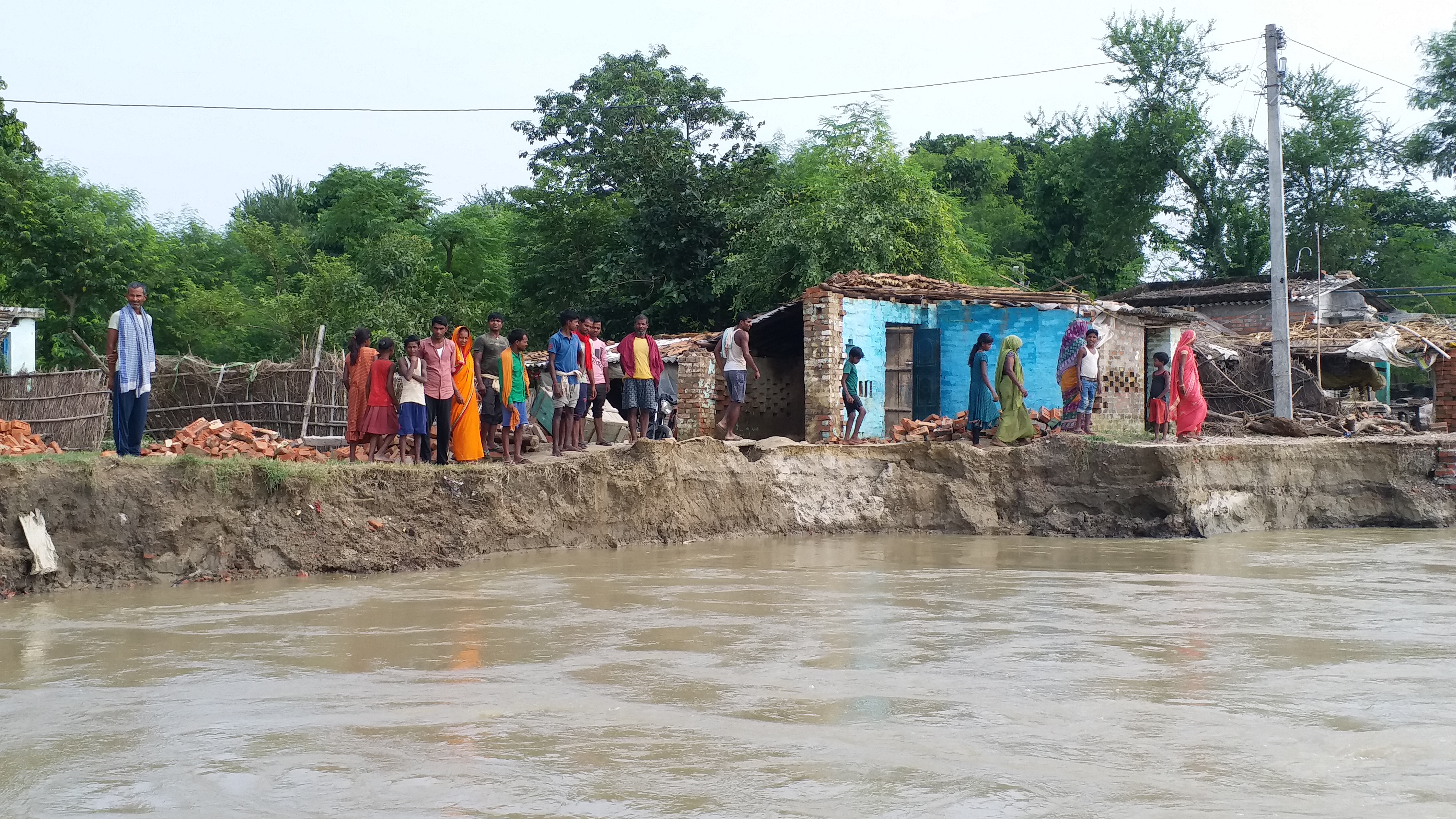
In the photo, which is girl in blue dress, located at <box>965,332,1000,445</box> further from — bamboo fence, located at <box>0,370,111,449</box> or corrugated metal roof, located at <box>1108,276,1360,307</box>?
corrugated metal roof, located at <box>1108,276,1360,307</box>

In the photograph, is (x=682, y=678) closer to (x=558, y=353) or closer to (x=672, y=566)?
(x=672, y=566)

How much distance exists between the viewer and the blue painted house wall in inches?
636

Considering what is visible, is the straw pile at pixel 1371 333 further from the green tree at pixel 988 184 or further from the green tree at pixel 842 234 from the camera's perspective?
the green tree at pixel 988 184

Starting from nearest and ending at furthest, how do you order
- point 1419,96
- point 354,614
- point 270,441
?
point 354,614 < point 270,441 < point 1419,96

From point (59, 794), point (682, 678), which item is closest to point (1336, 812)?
point (682, 678)

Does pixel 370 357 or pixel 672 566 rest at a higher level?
pixel 370 357

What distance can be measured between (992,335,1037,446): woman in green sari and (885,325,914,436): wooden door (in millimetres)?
3397

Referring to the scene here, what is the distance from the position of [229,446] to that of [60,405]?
3138mm

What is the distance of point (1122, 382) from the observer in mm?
17031

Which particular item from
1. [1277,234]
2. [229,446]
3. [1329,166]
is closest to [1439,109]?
[1329,166]

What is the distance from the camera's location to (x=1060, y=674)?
600 cm

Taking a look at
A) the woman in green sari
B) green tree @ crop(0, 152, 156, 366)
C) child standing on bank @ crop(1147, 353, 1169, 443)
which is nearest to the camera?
the woman in green sari

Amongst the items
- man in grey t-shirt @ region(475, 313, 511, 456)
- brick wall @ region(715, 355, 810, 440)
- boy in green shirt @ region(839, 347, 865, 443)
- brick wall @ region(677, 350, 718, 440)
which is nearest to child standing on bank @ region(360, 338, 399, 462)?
man in grey t-shirt @ region(475, 313, 511, 456)

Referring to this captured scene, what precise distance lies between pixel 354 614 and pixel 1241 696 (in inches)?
204
